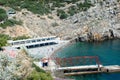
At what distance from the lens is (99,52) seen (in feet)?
268

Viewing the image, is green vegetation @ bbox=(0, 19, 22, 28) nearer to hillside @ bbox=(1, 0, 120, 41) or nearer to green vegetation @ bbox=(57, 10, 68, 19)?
hillside @ bbox=(1, 0, 120, 41)

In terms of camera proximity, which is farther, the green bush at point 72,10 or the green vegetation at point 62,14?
the green bush at point 72,10

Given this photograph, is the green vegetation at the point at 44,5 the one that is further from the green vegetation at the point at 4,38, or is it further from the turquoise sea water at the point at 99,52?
the turquoise sea water at the point at 99,52

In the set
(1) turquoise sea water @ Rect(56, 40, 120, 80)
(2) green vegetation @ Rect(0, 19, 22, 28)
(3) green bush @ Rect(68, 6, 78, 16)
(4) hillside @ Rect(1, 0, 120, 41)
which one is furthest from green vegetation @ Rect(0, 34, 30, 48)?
(3) green bush @ Rect(68, 6, 78, 16)

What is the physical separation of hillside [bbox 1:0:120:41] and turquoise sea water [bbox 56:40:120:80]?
198 inches

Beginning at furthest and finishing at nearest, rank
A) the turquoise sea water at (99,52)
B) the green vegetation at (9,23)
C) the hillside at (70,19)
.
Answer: the hillside at (70,19) < the green vegetation at (9,23) < the turquoise sea water at (99,52)

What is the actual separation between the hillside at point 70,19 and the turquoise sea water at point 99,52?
5.03 meters

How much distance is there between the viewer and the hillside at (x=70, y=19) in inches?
3789

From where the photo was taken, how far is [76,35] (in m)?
97.0

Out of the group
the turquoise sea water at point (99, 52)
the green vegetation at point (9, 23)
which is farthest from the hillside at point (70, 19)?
the turquoise sea water at point (99, 52)

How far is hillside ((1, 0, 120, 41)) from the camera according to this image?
96250mm

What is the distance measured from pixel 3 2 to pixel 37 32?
1515 cm

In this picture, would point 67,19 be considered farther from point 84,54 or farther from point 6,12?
point 84,54

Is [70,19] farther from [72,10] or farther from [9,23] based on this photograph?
[9,23]
